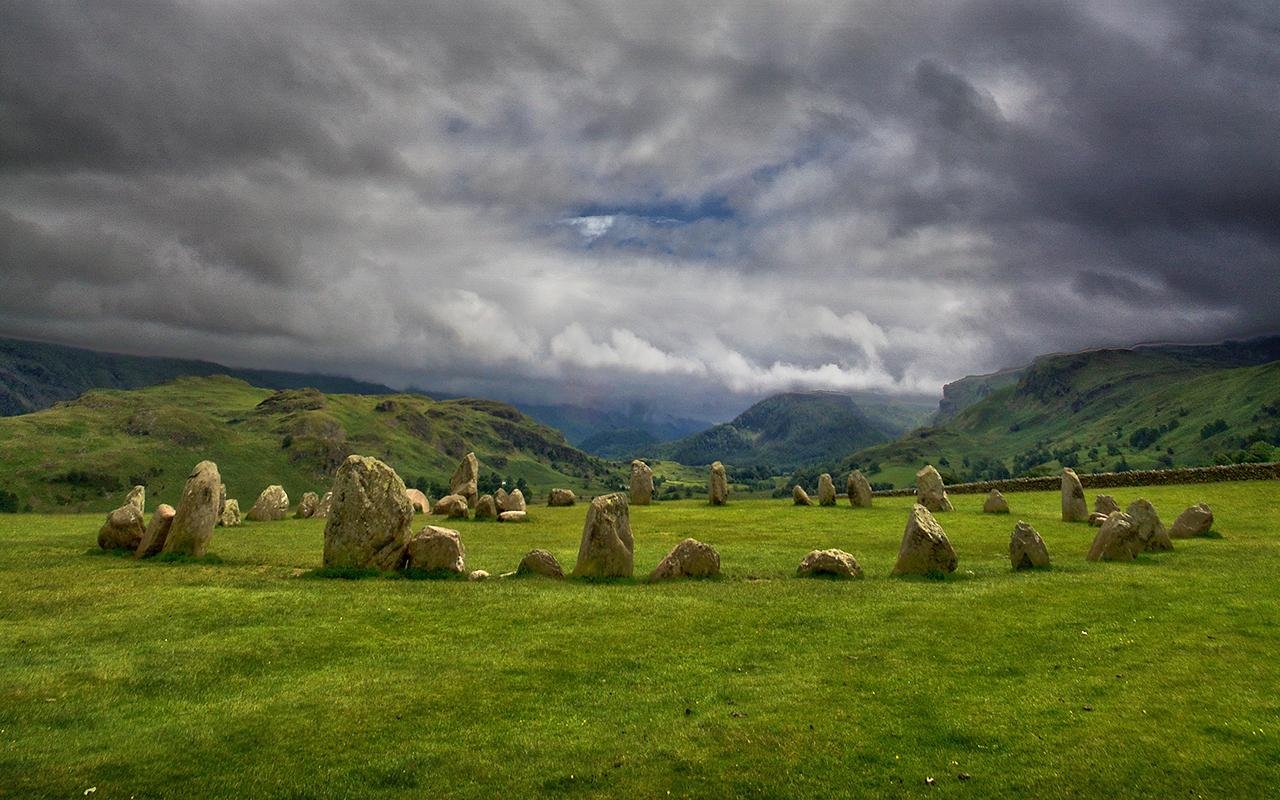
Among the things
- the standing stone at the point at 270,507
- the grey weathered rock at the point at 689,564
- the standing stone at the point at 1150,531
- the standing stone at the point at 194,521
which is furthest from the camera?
the standing stone at the point at 270,507

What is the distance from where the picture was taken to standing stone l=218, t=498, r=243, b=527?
43.4m

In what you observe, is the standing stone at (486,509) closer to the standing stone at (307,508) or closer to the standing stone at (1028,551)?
the standing stone at (307,508)

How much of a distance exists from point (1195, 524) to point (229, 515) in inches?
2050

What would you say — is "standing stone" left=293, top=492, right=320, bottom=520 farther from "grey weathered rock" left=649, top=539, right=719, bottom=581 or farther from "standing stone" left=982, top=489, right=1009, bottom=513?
"standing stone" left=982, top=489, right=1009, bottom=513

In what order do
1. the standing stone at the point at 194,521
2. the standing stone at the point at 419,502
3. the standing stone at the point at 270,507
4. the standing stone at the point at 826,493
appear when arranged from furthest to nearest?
1. the standing stone at the point at 826,493
2. the standing stone at the point at 419,502
3. the standing stone at the point at 270,507
4. the standing stone at the point at 194,521

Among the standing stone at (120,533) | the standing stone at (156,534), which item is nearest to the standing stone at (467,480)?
the standing stone at (120,533)

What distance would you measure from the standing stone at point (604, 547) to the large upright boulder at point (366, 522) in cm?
639

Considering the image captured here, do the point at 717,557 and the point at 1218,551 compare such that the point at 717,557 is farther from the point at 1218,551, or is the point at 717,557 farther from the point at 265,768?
the point at 1218,551

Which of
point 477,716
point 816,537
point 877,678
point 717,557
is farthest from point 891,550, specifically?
point 477,716

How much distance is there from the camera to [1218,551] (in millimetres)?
29312

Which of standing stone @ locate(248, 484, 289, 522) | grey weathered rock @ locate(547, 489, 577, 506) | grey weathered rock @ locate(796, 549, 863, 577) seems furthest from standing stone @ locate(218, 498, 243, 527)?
grey weathered rock @ locate(796, 549, 863, 577)

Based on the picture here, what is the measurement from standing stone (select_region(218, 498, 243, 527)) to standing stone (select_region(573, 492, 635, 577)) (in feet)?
93.3

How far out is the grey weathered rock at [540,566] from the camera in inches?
961

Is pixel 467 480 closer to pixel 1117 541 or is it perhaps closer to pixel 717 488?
pixel 717 488
